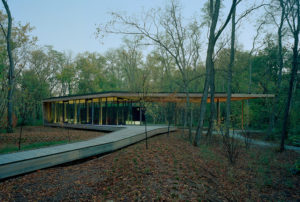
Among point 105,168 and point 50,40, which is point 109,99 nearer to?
point 105,168

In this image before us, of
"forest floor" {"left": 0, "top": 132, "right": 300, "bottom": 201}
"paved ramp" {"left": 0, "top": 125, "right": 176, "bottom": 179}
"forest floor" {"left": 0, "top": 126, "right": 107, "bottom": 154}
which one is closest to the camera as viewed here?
"forest floor" {"left": 0, "top": 132, "right": 300, "bottom": 201}

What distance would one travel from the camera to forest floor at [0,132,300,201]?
3.70m

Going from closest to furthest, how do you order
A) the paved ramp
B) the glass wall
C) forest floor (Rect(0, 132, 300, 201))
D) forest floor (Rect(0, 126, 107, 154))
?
forest floor (Rect(0, 132, 300, 201)) → the paved ramp → forest floor (Rect(0, 126, 107, 154)) → the glass wall

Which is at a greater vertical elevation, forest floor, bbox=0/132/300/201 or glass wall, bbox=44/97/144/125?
glass wall, bbox=44/97/144/125

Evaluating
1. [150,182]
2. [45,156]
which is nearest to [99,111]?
[45,156]

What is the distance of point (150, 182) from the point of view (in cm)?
420

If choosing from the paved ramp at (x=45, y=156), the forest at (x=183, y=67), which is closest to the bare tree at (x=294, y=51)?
the forest at (x=183, y=67)

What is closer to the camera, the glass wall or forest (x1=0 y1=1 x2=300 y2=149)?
forest (x1=0 y1=1 x2=300 y2=149)

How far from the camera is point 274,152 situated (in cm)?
907

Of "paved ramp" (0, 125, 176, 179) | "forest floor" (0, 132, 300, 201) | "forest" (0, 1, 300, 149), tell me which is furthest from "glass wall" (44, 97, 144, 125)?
"forest floor" (0, 132, 300, 201)

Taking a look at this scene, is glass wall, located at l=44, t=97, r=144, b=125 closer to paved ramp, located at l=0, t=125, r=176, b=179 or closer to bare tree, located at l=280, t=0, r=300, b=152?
paved ramp, located at l=0, t=125, r=176, b=179

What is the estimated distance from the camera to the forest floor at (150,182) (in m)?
3.70

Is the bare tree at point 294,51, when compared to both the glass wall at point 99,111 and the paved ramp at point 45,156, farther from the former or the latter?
the glass wall at point 99,111

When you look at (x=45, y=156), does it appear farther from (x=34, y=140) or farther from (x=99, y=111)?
(x=99, y=111)
